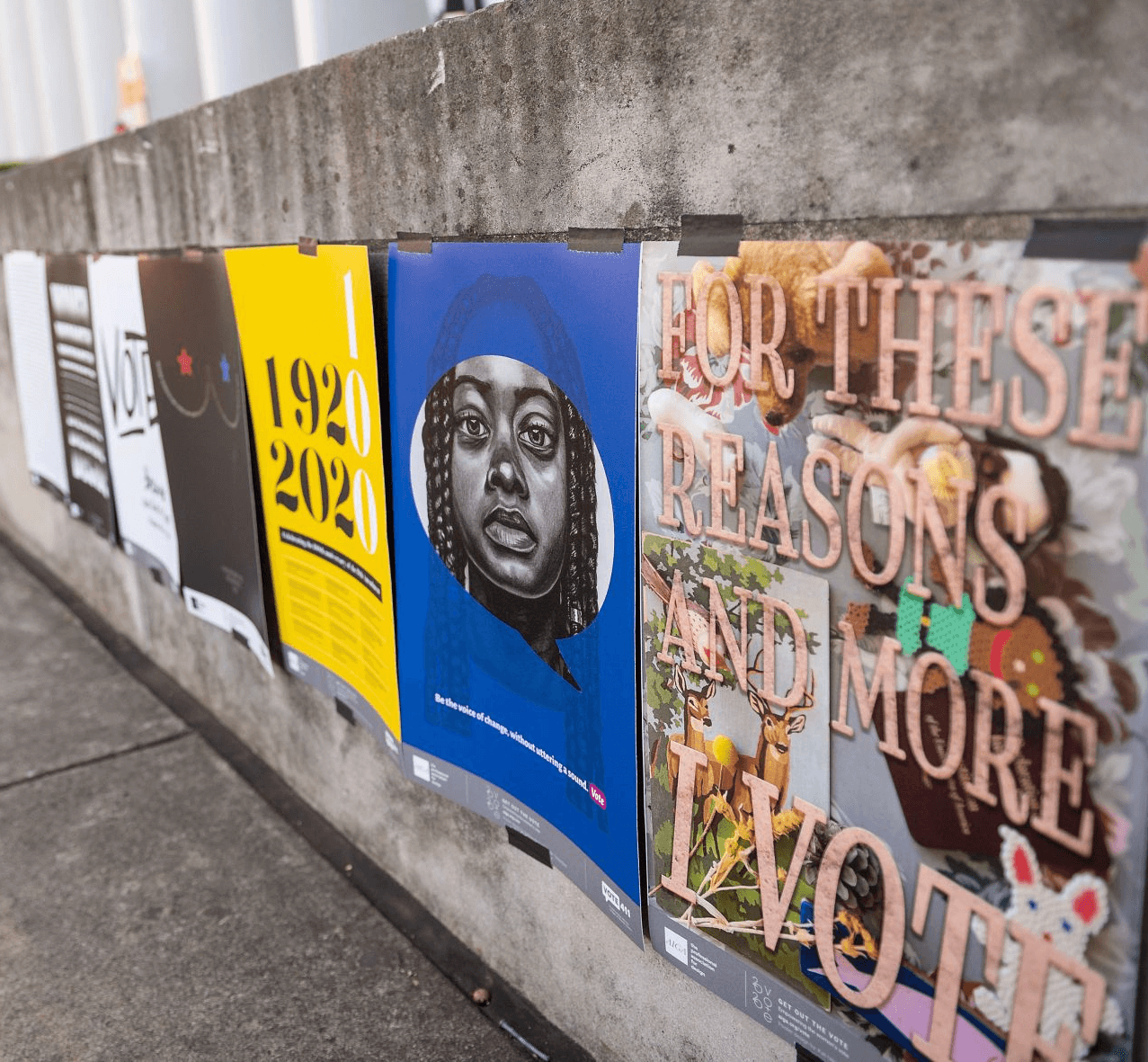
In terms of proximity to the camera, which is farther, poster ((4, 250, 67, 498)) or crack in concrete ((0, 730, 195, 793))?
poster ((4, 250, 67, 498))

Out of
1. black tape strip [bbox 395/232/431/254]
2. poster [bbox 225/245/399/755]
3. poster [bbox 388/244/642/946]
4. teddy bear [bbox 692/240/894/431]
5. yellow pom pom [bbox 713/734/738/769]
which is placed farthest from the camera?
poster [bbox 225/245/399/755]

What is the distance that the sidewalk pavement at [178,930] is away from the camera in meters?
2.67

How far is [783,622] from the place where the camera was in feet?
5.45

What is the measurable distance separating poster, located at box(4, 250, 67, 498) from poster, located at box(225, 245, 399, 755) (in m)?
2.28

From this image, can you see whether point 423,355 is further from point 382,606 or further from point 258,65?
point 258,65

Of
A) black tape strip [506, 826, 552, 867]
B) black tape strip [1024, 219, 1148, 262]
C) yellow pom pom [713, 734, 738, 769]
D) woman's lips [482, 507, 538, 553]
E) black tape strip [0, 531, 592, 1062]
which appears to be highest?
black tape strip [1024, 219, 1148, 262]

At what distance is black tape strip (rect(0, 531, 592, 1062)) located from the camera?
264cm

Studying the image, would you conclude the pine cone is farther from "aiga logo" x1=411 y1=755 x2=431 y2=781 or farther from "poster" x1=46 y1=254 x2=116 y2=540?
"poster" x1=46 y1=254 x2=116 y2=540

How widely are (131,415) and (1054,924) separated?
12.2ft

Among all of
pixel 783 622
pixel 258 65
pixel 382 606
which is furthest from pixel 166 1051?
pixel 258 65

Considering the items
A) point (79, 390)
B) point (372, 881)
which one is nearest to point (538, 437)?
point (372, 881)

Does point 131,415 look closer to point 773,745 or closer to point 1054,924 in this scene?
point 773,745

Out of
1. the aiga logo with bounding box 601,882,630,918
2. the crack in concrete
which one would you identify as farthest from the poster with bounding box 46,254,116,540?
the aiga logo with bounding box 601,882,630,918

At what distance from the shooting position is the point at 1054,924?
1.36m
